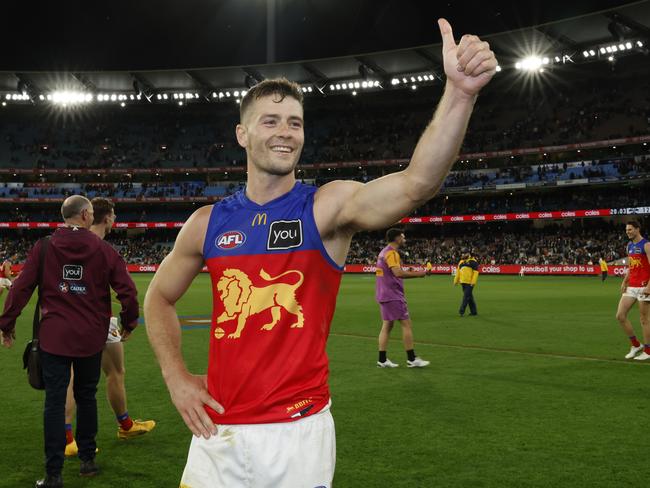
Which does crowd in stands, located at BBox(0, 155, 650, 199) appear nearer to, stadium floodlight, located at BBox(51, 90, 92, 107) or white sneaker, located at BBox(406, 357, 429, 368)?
stadium floodlight, located at BBox(51, 90, 92, 107)

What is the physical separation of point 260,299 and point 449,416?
210 inches

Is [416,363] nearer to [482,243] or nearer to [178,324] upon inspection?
[178,324]

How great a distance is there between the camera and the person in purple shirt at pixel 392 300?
10.4 meters

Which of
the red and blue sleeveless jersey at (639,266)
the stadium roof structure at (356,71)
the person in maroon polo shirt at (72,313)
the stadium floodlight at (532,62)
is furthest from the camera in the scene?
the stadium floodlight at (532,62)

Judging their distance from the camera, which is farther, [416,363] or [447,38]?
[416,363]

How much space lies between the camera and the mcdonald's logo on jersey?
2664 mm

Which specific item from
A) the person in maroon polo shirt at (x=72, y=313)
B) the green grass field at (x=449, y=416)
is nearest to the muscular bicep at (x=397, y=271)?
the green grass field at (x=449, y=416)

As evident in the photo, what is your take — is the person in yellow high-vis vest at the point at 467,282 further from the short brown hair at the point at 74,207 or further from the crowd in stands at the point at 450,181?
the crowd in stands at the point at 450,181

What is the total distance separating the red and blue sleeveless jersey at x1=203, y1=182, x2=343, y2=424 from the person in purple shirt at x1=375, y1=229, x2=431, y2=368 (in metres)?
7.80

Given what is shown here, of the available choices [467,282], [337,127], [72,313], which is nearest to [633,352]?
[467,282]

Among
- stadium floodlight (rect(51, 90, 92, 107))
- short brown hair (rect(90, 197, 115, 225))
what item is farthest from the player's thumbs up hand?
stadium floodlight (rect(51, 90, 92, 107))

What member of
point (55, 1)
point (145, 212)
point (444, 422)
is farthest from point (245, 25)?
point (444, 422)

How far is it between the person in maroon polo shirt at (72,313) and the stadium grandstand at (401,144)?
31.6 meters

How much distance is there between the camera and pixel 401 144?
6581cm
